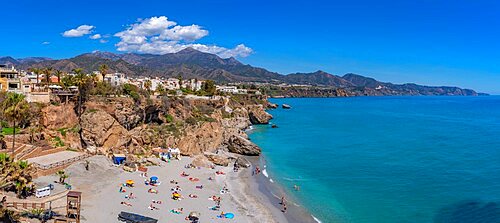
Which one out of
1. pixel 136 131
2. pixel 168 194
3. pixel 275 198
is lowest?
pixel 275 198

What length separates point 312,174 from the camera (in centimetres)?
4572

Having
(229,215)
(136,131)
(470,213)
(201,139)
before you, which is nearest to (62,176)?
(229,215)

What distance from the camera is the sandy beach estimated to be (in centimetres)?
2959

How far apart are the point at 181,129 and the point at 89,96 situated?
1285 centimetres

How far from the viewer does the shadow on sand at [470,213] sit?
101 feet

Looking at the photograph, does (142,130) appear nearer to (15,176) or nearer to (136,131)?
(136,131)

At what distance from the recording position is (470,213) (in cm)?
3247

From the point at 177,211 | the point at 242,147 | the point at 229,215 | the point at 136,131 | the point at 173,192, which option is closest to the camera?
the point at 229,215

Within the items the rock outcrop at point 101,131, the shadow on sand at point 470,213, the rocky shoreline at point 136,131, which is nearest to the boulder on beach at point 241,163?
the rocky shoreline at point 136,131

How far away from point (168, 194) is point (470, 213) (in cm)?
2547

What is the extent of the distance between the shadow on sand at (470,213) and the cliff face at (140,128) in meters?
27.3

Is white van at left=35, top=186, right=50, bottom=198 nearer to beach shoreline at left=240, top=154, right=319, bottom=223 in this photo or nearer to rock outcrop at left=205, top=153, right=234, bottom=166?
beach shoreline at left=240, top=154, right=319, bottom=223

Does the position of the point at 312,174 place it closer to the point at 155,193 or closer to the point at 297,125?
the point at 155,193

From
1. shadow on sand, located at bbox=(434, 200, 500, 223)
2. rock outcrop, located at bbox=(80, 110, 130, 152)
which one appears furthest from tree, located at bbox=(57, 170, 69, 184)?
shadow on sand, located at bbox=(434, 200, 500, 223)
